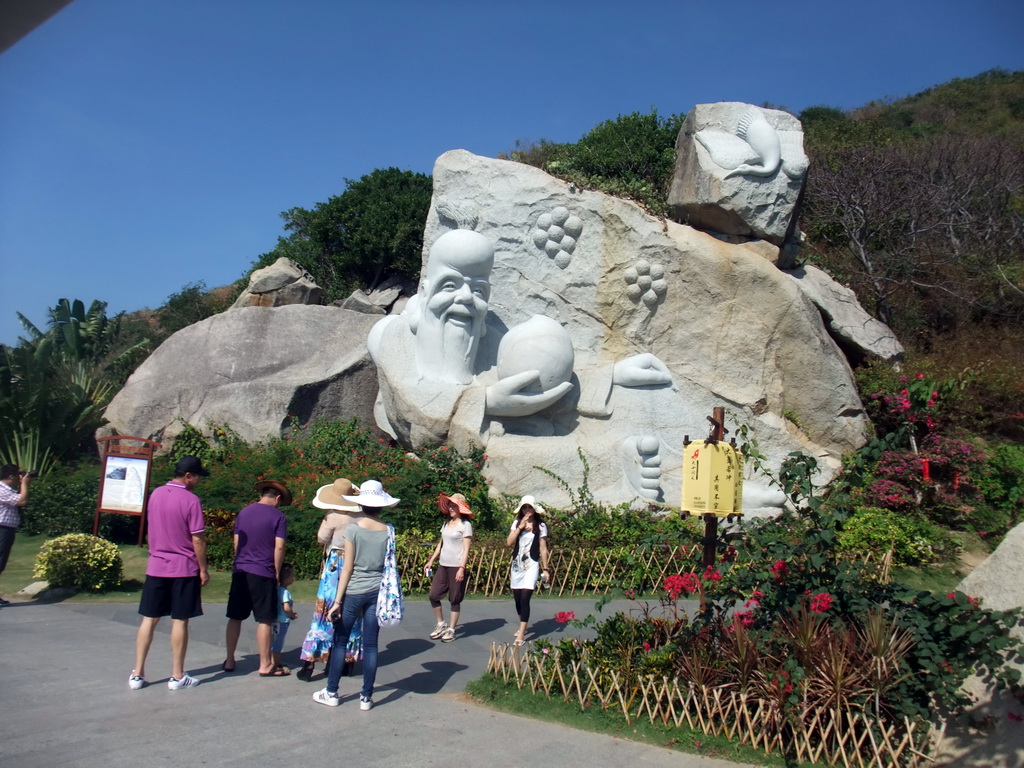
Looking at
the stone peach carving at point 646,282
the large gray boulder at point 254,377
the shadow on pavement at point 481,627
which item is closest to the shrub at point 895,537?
the stone peach carving at point 646,282

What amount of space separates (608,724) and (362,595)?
1.70 m

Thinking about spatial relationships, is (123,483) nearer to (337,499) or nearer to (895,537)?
(337,499)

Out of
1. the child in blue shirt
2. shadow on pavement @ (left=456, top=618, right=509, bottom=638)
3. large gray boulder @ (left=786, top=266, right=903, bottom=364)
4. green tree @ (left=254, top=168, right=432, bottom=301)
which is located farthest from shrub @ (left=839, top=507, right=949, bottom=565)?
green tree @ (left=254, top=168, right=432, bottom=301)

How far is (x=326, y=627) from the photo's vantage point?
5754 millimetres

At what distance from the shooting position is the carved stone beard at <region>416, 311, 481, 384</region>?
11.0 m

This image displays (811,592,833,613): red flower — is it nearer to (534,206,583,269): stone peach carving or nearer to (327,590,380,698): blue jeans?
(327,590,380,698): blue jeans

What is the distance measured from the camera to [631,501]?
10.4 meters

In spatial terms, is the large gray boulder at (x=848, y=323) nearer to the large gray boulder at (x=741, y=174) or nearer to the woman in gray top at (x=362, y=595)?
the large gray boulder at (x=741, y=174)

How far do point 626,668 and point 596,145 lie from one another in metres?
15.5

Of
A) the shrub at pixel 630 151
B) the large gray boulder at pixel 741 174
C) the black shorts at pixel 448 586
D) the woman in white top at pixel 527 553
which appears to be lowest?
the black shorts at pixel 448 586

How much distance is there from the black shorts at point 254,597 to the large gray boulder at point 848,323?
9.79m

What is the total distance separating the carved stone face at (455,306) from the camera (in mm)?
10906

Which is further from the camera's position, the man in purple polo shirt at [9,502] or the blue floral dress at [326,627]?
the man in purple polo shirt at [9,502]

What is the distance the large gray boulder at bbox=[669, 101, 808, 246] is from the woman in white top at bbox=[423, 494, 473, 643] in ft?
23.3
